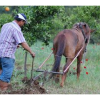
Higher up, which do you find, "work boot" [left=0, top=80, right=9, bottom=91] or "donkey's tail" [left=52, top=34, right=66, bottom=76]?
"donkey's tail" [left=52, top=34, right=66, bottom=76]

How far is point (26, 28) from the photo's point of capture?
30.3ft

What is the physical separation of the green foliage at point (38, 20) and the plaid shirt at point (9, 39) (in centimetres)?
299

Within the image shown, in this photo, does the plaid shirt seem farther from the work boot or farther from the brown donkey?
the brown donkey

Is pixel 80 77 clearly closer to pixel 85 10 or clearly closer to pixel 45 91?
pixel 45 91

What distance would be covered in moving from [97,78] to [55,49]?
5.63 ft

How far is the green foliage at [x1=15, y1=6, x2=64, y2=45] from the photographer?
30.4 feet

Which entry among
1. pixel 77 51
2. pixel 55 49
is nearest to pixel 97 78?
pixel 77 51

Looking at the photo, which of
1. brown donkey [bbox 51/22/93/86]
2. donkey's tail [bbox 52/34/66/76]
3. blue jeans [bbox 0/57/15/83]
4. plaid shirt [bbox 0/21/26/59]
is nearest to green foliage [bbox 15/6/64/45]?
brown donkey [bbox 51/22/93/86]

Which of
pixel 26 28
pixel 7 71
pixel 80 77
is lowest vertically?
pixel 80 77

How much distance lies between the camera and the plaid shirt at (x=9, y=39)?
20.0 ft

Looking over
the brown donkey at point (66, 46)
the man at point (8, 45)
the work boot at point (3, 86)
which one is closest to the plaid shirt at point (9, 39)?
the man at point (8, 45)

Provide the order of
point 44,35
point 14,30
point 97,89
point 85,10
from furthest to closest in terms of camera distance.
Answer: point 85,10 → point 44,35 → point 97,89 → point 14,30

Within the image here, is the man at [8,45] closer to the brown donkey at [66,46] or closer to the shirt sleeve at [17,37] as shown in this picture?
the shirt sleeve at [17,37]

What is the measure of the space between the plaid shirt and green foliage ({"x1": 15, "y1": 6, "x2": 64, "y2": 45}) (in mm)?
2994
